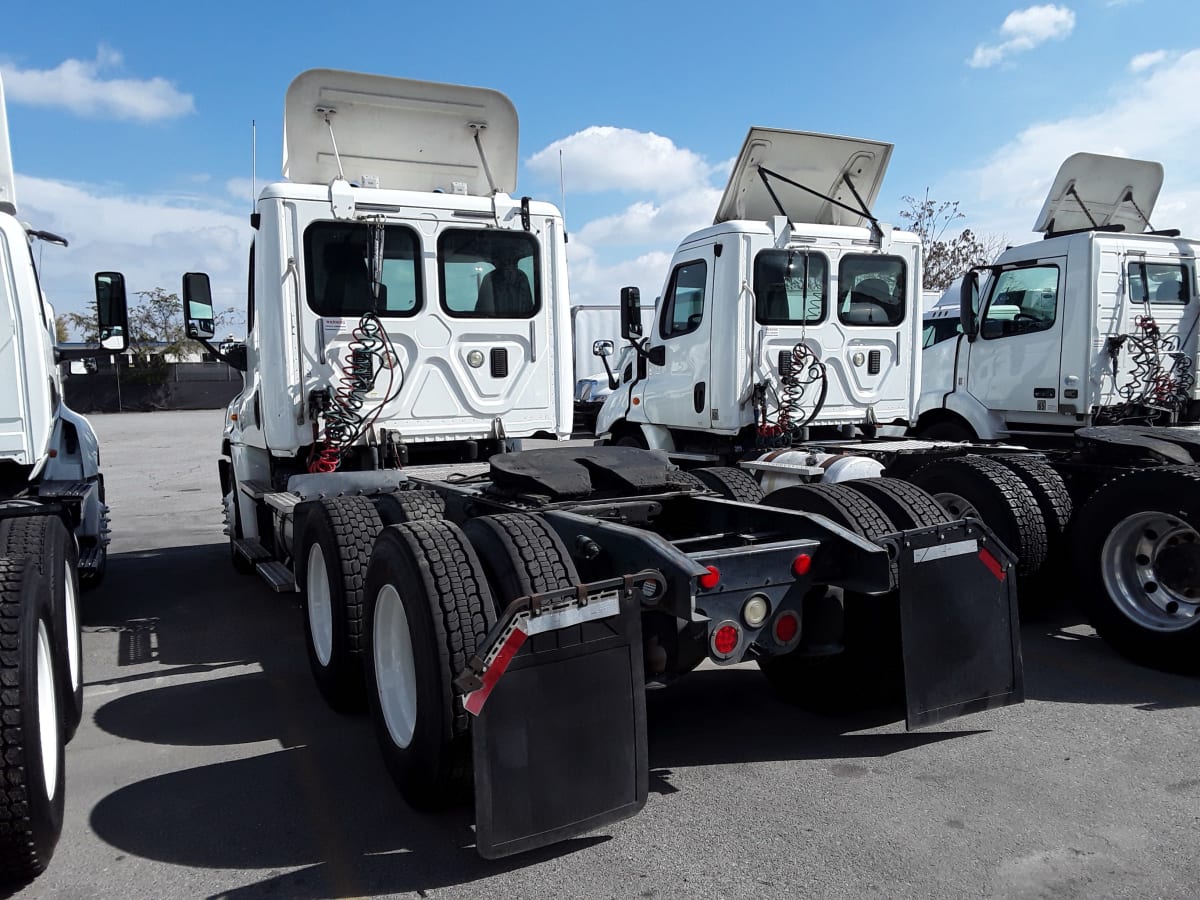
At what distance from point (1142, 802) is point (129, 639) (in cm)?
586

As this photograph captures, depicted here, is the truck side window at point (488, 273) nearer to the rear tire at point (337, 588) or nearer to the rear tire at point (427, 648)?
the rear tire at point (337, 588)

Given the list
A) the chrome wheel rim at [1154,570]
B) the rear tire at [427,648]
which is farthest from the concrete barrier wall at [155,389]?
the chrome wheel rim at [1154,570]

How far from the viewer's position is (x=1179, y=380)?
8570 mm

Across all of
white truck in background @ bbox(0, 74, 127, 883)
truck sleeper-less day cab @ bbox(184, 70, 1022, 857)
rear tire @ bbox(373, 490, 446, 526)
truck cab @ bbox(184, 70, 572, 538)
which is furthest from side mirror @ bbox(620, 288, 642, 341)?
white truck in background @ bbox(0, 74, 127, 883)

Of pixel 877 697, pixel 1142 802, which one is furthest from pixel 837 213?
pixel 1142 802

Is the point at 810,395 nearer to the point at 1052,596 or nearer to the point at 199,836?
the point at 1052,596

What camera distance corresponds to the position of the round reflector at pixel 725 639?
3.44 metres

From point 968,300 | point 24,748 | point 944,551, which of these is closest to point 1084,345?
point 968,300

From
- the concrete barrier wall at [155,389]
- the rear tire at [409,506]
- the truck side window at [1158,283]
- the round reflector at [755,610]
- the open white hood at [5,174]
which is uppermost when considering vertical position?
the open white hood at [5,174]

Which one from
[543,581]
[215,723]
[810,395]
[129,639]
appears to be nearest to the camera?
[543,581]

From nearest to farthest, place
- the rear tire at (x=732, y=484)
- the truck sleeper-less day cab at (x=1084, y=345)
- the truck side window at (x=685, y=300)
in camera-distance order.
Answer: the rear tire at (x=732, y=484) → the truck sleeper-less day cab at (x=1084, y=345) → the truck side window at (x=685, y=300)

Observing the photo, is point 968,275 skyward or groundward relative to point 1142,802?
skyward

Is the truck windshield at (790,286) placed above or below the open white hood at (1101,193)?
below

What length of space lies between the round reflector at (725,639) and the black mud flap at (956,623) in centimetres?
70
